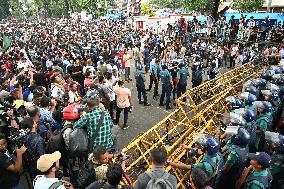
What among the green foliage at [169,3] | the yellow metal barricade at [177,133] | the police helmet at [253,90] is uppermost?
the green foliage at [169,3]

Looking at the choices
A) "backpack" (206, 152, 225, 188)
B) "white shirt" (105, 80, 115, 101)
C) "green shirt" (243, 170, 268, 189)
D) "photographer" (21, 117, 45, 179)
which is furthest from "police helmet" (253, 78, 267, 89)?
"photographer" (21, 117, 45, 179)

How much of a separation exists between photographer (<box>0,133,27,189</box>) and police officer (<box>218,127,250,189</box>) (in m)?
3.29

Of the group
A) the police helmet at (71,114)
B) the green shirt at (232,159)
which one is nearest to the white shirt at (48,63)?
the police helmet at (71,114)

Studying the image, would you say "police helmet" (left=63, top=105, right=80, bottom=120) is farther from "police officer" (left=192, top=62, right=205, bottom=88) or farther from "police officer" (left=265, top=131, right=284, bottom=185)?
"police officer" (left=192, top=62, right=205, bottom=88)

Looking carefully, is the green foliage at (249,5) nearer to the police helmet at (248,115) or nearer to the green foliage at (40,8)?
the police helmet at (248,115)

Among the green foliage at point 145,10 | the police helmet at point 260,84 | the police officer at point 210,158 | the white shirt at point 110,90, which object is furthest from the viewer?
the green foliage at point 145,10

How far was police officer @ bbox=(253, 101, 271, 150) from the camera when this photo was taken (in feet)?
21.2

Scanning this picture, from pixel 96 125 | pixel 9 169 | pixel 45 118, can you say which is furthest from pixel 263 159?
pixel 45 118

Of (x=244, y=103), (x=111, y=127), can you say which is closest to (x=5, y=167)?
(x=111, y=127)

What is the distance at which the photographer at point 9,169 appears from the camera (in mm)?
4520

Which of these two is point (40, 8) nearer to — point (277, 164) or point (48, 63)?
point (48, 63)

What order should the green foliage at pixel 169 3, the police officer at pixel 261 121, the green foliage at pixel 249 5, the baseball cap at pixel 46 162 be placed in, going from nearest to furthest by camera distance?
1. the baseball cap at pixel 46 162
2. the police officer at pixel 261 121
3. the green foliage at pixel 249 5
4. the green foliage at pixel 169 3

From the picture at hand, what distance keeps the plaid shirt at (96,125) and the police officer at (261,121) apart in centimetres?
334

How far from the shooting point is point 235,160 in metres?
4.71
